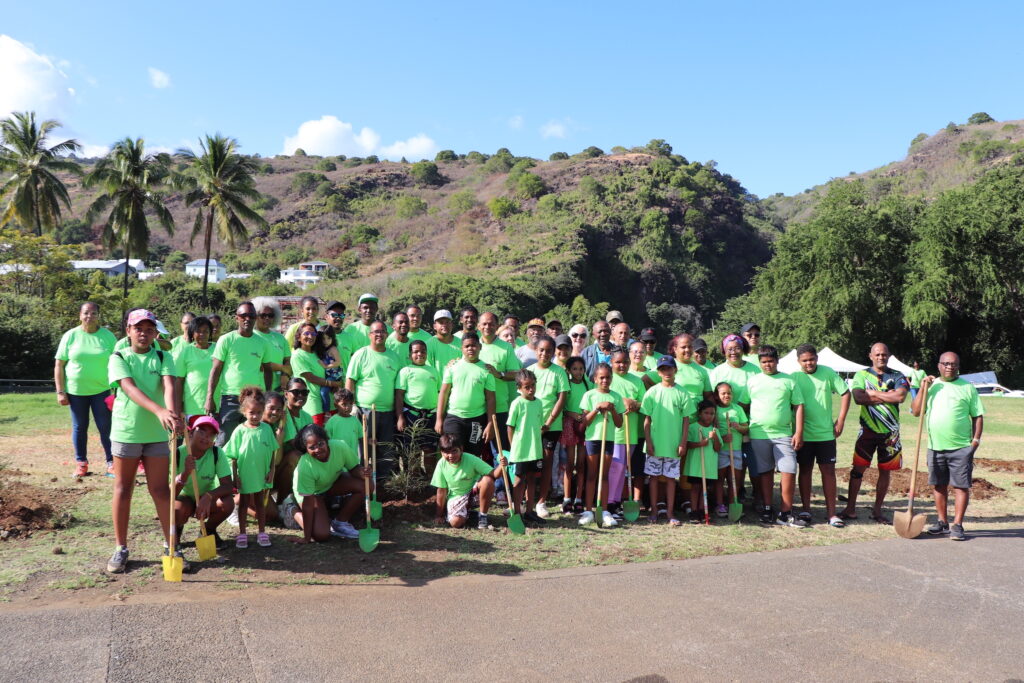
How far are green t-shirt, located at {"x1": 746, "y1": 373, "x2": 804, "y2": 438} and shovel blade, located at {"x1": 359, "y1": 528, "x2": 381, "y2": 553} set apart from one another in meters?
3.97

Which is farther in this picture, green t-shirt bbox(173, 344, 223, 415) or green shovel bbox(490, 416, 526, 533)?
green t-shirt bbox(173, 344, 223, 415)

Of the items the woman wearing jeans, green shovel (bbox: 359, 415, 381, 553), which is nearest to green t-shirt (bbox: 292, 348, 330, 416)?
green shovel (bbox: 359, 415, 381, 553)

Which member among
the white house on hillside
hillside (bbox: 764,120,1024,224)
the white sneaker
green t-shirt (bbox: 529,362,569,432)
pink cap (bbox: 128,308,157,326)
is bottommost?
the white sneaker

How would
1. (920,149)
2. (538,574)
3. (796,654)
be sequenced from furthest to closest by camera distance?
1. (920,149)
2. (538,574)
3. (796,654)

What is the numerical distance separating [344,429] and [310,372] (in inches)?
36.5

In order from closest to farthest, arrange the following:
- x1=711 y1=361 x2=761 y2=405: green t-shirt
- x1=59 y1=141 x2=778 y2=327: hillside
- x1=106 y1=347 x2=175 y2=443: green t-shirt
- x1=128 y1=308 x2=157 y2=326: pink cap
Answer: x1=106 y1=347 x2=175 y2=443: green t-shirt → x1=128 y1=308 x2=157 y2=326: pink cap → x1=711 y1=361 x2=761 y2=405: green t-shirt → x1=59 y1=141 x2=778 y2=327: hillside

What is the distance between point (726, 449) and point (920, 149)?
512 feet

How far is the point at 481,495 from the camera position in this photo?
6.65 metres

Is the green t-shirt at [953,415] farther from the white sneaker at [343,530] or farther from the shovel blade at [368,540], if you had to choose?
the white sneaker at [343,530]

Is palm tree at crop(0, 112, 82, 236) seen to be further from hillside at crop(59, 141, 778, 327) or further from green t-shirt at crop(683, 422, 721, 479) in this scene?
green t-shirt at crop(683, 422, 721, 479)

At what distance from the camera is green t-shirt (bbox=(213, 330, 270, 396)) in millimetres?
6621

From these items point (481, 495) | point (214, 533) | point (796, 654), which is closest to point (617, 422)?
point (481, 495)

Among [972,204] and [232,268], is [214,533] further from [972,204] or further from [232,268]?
[232,268]

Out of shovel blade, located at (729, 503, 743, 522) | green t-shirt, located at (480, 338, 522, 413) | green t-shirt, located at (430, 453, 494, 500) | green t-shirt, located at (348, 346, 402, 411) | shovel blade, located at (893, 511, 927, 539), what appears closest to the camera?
green t-shirt, located at (430, 453, 494, 500)
